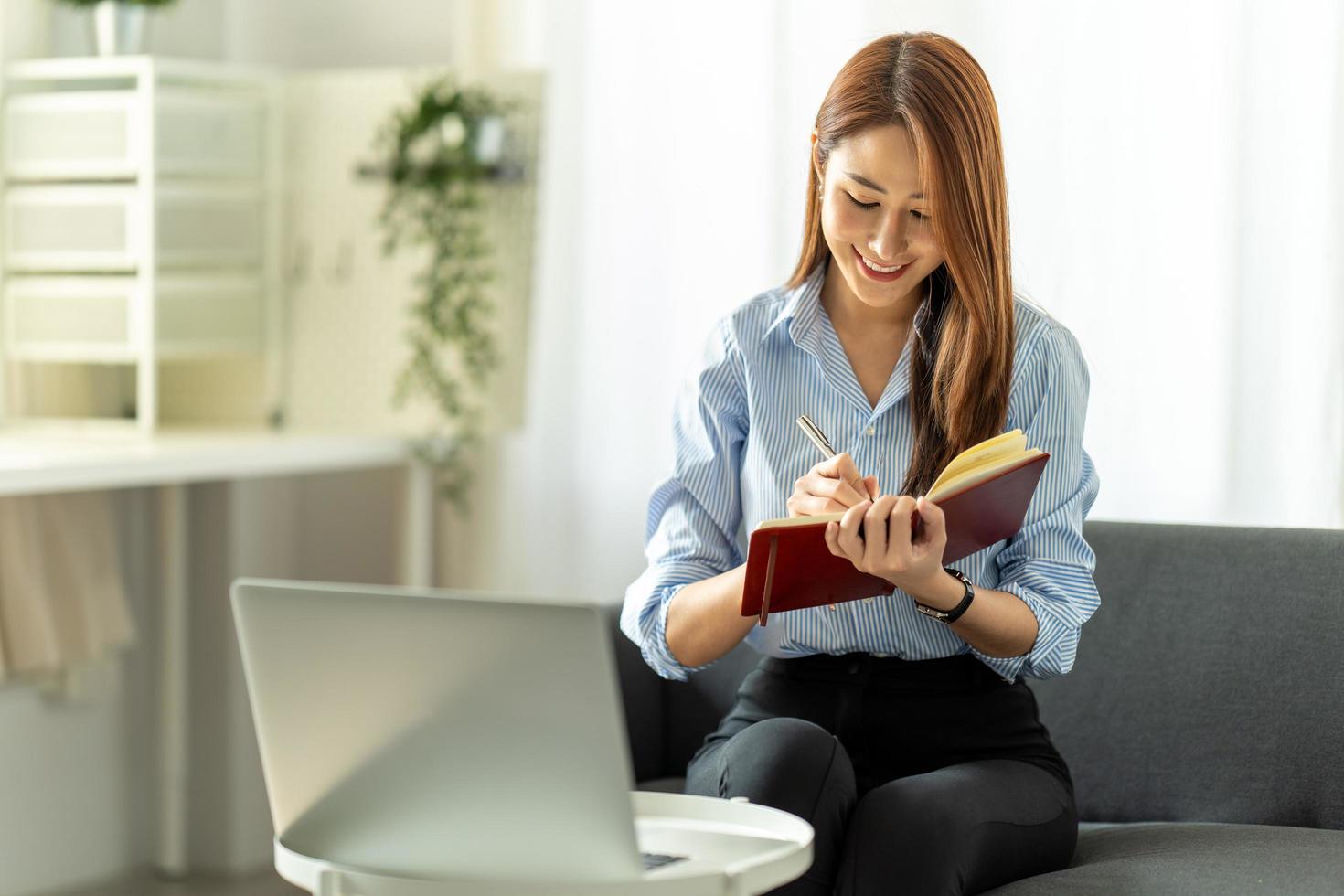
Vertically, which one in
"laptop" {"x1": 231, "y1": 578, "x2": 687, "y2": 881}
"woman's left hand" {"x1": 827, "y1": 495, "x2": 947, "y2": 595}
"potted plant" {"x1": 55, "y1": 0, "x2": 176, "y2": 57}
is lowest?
"laptop" {"x1": 231, "y1": 578, "x2": 687, "y2": 881}

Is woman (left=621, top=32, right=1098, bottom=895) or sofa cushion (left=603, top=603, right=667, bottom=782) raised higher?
woman (left=621, top=32, right=1098, bottom=895)

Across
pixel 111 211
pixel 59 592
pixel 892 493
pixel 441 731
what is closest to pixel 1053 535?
pixel 892 493

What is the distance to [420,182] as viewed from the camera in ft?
8.95

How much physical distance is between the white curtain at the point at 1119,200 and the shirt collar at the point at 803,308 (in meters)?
0.70

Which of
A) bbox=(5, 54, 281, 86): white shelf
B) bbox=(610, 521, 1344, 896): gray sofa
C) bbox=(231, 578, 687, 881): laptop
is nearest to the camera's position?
bbox=(231, 578, 687, 881): laptop

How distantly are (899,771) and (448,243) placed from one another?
4.69 ft

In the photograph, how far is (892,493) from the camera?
5.34ft

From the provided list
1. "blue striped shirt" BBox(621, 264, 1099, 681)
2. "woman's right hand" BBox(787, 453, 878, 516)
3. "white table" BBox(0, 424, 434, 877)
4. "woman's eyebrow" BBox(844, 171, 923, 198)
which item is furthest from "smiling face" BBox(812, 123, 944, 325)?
"white table" BBox(0, 424, 434, 877)

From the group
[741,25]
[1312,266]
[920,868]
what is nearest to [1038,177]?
[1312,266]

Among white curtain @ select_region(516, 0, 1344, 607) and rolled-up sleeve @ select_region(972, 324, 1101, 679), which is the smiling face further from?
white curtain @ select_region(516, 0, 1344, 607)

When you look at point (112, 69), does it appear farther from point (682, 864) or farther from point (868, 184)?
point (682, 864)

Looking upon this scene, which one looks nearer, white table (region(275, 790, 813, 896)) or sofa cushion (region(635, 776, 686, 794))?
white table (region(275, 790, 813, 896))

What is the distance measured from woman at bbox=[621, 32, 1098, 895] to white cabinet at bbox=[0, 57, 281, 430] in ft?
4.33

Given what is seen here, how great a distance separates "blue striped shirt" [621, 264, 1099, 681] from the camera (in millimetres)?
1582
